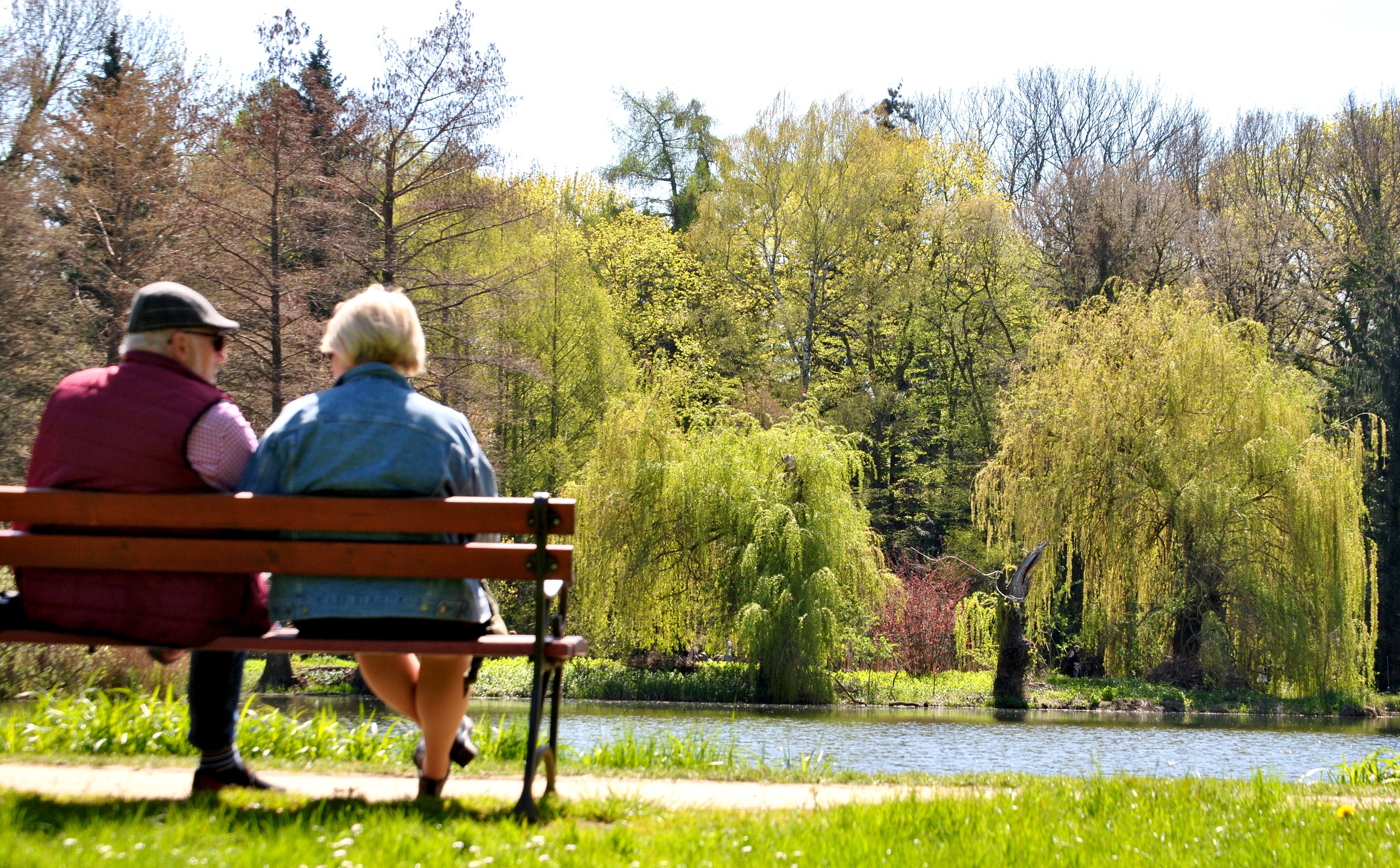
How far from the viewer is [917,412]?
3297 cm

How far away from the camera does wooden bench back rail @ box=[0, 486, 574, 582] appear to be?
3.35 meters

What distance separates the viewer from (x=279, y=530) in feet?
11.6

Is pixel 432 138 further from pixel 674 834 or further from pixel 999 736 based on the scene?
pixel 674 834

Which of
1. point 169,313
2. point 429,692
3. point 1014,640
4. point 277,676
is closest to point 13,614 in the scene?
point 169,313

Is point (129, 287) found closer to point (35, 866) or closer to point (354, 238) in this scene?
point (354, 238)

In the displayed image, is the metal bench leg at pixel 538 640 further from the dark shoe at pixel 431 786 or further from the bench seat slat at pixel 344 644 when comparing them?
the dark shoe at pixel 431 786

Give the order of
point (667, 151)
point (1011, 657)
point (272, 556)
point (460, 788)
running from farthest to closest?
point (667, 151) → point (1011, 657) → point (460, 788) → point (272, 556)

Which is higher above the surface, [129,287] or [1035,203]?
[1035,203]

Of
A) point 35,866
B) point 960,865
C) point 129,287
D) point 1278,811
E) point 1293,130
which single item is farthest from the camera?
point 1293,130

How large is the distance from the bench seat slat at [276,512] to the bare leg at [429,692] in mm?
416

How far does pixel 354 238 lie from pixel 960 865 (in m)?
18.6

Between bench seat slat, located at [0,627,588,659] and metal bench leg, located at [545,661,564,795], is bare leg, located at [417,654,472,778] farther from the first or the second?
metal bench leg, located at [545,661,564,795]

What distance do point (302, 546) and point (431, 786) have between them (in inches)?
34.4

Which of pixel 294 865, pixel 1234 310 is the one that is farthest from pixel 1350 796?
pixel 1234 310
